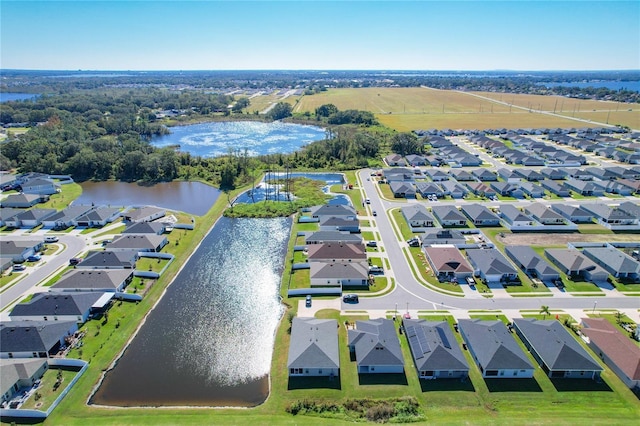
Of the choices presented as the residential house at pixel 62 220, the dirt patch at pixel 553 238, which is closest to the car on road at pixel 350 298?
the dirt patch at pixel 553 238

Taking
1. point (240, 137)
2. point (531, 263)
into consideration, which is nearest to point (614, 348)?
point (531, 263)

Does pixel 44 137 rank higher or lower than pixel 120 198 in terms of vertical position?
higher

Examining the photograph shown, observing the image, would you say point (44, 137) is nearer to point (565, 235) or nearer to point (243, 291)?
point (243, 291)

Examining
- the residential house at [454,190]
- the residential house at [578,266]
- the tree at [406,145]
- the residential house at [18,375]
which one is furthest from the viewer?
the tree at [406,145]

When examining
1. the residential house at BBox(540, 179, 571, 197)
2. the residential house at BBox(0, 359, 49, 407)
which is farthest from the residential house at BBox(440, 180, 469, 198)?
the residential house at BBox(0, 359, 49, 407)

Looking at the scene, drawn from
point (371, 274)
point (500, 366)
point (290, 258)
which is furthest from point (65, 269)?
point (500, 366)

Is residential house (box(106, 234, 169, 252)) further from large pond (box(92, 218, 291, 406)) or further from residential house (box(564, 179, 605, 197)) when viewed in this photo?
residential house (box(564, 179, 605, 197))

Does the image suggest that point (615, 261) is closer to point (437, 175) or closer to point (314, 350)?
point (314, 350)

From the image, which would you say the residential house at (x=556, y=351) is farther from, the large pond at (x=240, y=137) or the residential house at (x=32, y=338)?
the large pond at (x=240, y=137)
